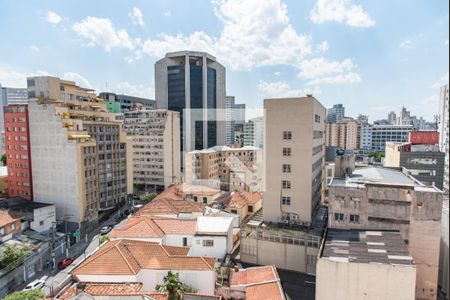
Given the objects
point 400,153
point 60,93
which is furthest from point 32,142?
point 400,153

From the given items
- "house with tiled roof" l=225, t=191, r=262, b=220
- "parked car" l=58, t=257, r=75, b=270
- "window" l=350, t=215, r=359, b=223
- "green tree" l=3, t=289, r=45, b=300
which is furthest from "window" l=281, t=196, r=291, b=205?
"parked car" l=58, t=257, r=75, b=270

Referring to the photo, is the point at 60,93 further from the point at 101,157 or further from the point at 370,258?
the point at 370,258

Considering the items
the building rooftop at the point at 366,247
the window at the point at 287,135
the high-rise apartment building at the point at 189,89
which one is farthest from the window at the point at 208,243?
the high-rise apartment building at the point at 189,89

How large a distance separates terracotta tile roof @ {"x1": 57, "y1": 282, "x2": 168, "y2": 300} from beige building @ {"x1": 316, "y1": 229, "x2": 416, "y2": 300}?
29.0 ft

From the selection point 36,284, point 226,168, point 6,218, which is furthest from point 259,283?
point 226,168

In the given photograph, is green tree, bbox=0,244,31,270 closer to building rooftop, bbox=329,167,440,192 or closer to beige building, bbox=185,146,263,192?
beige building, bbox=185,146,263,192

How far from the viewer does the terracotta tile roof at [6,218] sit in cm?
2647

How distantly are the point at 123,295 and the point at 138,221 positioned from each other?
36.2 feet

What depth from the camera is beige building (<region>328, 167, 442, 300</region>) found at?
19.6 m

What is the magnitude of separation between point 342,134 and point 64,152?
3520 inches

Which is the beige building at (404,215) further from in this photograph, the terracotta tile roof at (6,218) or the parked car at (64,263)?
the terracotta tile roof at (6,218)

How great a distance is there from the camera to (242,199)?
36.8 meters

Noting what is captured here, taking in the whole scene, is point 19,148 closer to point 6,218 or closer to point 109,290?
point 6,218

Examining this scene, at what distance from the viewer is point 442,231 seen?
1997 cm
